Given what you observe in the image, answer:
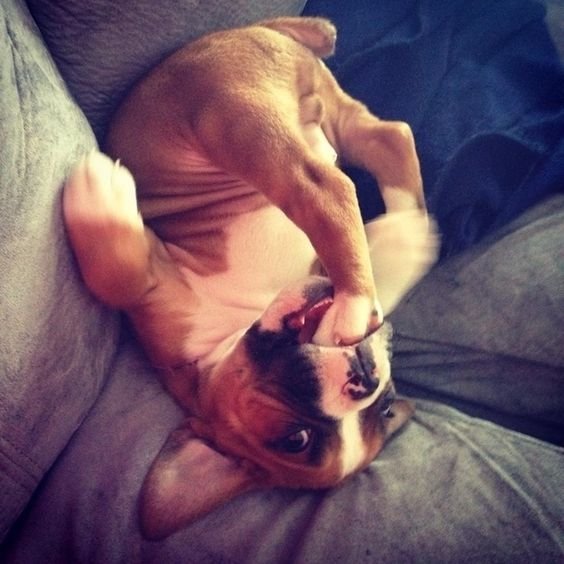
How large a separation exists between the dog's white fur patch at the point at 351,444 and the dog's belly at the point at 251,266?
1.00 ft

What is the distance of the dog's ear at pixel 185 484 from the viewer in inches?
38.8

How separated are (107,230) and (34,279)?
0.60 ft

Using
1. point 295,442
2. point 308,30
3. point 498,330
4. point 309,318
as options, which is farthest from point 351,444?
point 308,30

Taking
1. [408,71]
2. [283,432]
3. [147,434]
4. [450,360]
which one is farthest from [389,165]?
[147,434]

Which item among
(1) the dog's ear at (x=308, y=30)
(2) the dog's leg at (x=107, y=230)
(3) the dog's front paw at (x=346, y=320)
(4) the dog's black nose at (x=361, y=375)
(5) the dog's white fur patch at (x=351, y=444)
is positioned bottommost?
(5) the dog's white fur patch at (x=351, y=444)

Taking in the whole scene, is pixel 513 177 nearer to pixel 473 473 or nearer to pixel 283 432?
pixel 473 473

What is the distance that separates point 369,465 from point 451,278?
44cm

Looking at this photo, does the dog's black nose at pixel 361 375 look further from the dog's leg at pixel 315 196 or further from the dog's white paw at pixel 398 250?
the dog's white paw at pixel 398 250

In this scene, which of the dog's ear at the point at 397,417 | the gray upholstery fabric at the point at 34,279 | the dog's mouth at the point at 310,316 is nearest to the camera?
the gray upholstery fabric at the point at 34,279

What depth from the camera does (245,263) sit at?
1276mm

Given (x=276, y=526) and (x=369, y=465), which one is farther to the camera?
(x=369, y=465)

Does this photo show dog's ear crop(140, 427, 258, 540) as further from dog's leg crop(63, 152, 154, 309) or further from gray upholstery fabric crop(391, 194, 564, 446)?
gray upholstery fabric crop(391, 194, 564, 446)

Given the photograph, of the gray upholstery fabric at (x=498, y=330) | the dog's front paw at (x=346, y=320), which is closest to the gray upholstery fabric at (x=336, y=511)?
the gray upholstery fabric at (x=498, y=330)

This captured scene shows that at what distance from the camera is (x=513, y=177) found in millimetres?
1313
